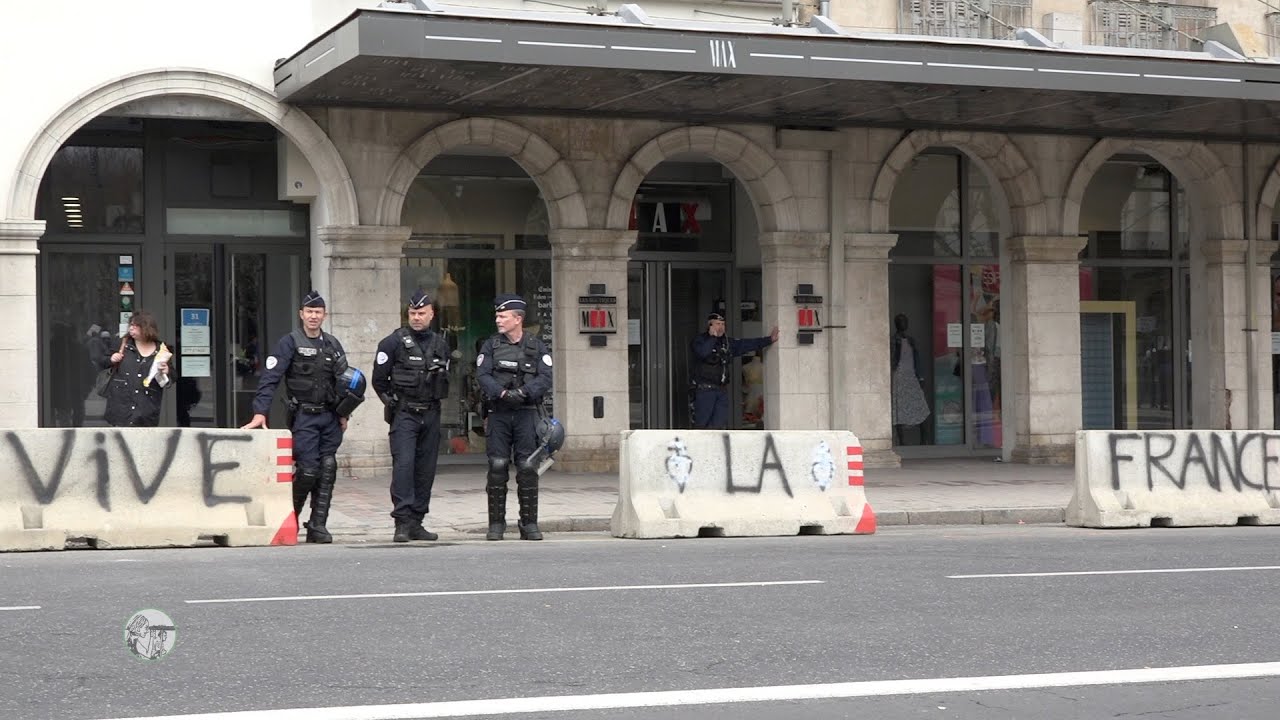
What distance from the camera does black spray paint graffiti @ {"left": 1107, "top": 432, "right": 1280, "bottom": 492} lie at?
48.3ft

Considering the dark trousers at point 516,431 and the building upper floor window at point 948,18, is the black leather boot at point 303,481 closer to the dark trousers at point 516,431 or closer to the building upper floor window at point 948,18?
the dark trousers at point 516,431

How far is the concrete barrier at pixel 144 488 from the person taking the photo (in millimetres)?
12055

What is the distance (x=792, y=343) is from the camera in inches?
797

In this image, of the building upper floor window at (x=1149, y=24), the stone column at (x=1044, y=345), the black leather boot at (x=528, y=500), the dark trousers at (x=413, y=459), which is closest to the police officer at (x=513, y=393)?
the black leather boot at (x=528, y=500)

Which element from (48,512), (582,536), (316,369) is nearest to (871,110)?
(582,536)

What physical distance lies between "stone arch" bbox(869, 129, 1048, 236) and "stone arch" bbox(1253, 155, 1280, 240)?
3150 millimetres

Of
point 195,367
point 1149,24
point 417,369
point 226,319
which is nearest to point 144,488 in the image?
point 417,369

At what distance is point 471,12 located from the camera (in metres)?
16.2

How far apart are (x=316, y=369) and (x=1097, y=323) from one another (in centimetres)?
1324

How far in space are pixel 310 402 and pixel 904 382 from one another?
10871 millimetres

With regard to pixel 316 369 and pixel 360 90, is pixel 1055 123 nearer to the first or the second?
pixel 360 90

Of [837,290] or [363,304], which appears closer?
[363,304]

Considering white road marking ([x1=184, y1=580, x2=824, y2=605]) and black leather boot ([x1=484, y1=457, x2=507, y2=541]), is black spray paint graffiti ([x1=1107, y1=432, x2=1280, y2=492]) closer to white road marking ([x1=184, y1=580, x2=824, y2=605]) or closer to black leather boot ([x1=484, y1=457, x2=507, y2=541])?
black leather boot ([x1=484, y1=457, x2=507, y2=541])

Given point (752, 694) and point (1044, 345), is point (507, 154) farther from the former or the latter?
point (752, 694)
